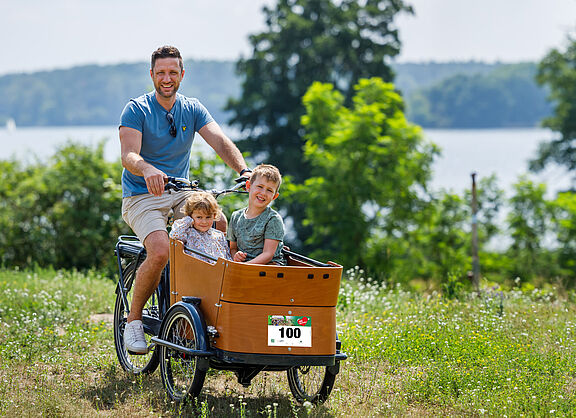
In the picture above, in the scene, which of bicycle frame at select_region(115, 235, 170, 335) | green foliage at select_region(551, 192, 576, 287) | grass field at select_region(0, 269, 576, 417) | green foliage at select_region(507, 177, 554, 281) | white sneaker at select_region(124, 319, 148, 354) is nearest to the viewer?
grass field at select_region(0, 269, 576, 417)

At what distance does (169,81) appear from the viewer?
16.0ft

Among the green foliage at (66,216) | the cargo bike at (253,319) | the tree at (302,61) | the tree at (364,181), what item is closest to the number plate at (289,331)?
the cargo bike at (253,319)

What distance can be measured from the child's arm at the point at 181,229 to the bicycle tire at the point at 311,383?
41.4 inches

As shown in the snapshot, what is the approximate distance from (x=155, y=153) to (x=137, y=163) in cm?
44

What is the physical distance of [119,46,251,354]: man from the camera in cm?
481

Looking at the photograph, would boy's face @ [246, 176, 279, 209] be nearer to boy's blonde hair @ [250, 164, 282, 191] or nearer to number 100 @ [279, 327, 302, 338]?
boy's blonde hair @ [250, 164, 282, 191]

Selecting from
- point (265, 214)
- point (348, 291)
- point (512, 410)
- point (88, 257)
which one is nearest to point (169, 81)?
point (265, 214)

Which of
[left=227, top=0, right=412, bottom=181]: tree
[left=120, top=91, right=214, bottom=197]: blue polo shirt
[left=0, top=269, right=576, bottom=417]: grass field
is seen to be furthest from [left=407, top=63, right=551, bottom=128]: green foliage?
[left=120, top=91, right=214, bottom=197]: blue polo shirt

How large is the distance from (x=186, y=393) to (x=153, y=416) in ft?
0.89

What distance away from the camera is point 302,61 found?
27.6m

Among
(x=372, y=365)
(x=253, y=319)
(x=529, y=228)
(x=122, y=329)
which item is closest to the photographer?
(x=253, y=319)

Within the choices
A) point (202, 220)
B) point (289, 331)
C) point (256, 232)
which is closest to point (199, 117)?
point (202, 220)

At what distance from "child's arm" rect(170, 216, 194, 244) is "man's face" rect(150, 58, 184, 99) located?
34.7 inches

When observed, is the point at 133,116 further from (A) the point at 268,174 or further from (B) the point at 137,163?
(A) the point at 268,174
